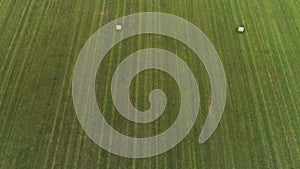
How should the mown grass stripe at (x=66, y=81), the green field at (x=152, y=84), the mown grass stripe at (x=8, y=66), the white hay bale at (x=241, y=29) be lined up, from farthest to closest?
the white hay bale at (x=241, y=29) < the mown grass stripe at (x=8, y=66) < the mown grass stripe at (x=66, y=81) < the green field at (x=152, y=84)

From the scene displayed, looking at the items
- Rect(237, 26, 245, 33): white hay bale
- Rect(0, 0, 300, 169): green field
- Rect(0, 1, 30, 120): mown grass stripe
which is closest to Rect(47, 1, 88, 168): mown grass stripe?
Rect(0, 0, 300, 169): green field

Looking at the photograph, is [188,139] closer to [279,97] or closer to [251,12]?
[279,97]

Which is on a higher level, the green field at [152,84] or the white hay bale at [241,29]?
the white hay bale at [241,29]

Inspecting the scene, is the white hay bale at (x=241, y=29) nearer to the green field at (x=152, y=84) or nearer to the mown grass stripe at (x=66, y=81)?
the green field at (x=152, y=84)

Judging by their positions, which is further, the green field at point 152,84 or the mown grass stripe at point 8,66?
the mown grass stripe at point 8,66

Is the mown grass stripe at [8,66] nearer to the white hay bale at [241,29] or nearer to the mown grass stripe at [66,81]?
the mown grass stripe at [66,81]

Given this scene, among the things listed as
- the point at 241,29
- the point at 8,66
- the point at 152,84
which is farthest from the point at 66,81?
the point at 241,29

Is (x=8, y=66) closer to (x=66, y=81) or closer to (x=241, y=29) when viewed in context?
(x=66, y=81)

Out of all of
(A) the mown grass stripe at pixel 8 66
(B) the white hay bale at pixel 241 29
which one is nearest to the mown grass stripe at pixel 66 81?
(A) the mown grass stripe at pixel 8 66

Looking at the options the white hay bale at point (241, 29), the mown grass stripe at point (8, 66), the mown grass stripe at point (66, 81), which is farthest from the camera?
the white hay bale at point (241, 29)
